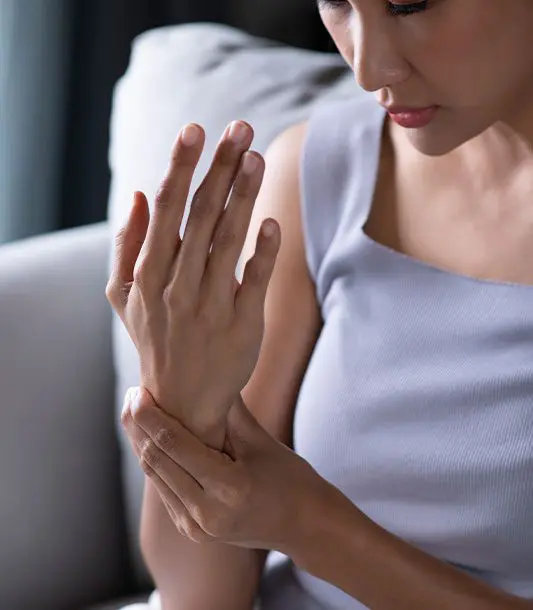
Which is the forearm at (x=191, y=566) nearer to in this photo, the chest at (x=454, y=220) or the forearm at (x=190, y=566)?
the forearm at (x=190, y=566)

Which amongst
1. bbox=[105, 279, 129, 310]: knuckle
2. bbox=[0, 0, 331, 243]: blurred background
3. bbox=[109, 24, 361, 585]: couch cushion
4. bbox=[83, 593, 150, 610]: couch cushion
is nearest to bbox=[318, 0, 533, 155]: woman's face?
bbox=[105, 279, 129, 310]: knuckle

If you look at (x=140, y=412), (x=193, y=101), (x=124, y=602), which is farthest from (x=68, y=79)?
(x=140, y=412)

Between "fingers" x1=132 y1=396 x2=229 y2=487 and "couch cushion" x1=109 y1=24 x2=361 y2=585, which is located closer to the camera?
"fingers" x1=132 y1=396 x2=229 y2=487

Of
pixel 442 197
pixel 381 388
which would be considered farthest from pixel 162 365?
pixel 442 197

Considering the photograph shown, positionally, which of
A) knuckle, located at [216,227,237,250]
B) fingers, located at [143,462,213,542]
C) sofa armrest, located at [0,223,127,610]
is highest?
knuckle, located at [216,227,237,250]

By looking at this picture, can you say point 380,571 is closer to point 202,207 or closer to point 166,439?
point 166,439

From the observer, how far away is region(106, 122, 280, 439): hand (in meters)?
0.78

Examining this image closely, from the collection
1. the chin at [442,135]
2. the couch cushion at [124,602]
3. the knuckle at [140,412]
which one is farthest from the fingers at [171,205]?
the couch cushion at [124,602]

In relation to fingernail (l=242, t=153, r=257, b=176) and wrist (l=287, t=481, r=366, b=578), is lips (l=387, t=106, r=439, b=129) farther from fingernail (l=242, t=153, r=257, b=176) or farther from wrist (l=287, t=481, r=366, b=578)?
wrist (l=287, t=481, r=366, b=578)

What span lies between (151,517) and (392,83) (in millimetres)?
463

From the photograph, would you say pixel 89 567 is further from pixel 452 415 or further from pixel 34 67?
pixel 34 67

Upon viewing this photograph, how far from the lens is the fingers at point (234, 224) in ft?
2.57

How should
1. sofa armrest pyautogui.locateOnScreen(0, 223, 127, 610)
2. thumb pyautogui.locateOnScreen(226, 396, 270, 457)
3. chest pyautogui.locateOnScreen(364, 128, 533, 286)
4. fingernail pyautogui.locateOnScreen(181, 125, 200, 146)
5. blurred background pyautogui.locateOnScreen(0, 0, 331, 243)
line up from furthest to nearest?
blurred background pyautogui.locateOnScreen(0, 0, 331, 243) → sofa armrest pyautogui.locateOnScreen(0, 223, 127, 610) → chest pyautogui.locateOnScreen(364, 128, 533, 286) → thumb pyautogui.locateOnScreen(226, 396, 270, 457) → fingernail pyautogui.locateOnScreen(181, 125, 200, 146)

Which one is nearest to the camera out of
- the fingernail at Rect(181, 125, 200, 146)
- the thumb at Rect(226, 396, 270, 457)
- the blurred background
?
the fingernail at Rect(181, 125, 200, 146)
